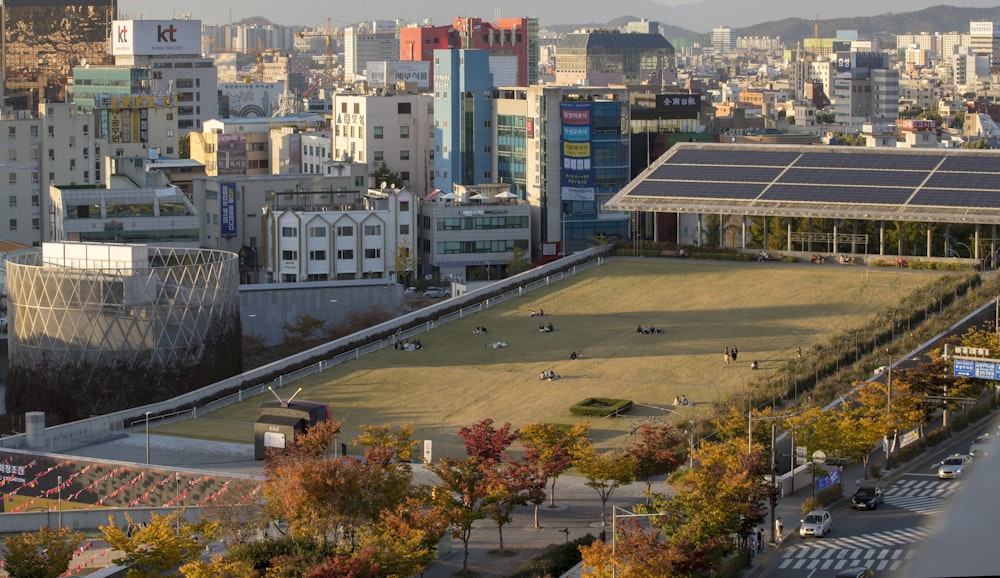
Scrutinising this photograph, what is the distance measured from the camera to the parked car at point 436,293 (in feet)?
247

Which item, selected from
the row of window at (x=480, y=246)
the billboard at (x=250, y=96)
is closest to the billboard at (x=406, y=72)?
the billboard at (x=250, y=96)

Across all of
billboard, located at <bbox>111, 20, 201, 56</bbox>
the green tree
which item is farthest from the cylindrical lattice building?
billboard, located at <bbox>111, 20, 201, 56</bbox>

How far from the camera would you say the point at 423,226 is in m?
82.2

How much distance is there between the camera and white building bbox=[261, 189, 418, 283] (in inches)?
3036

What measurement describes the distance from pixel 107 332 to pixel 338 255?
2528cm

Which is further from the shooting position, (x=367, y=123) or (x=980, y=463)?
(x=367, y=123)

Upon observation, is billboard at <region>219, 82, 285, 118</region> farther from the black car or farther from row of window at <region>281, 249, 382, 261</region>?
the black car

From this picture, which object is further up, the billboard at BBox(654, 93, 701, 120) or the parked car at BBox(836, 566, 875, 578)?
the billboard at BBox(654, 93, 701, 120)

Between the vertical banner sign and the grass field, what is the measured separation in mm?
22772

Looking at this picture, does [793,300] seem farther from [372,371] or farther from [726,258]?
[372,371]

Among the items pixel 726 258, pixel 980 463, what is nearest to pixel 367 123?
pixel 726 258

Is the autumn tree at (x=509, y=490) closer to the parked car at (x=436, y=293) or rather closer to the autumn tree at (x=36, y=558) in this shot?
the autumn tree at (x=36, y=558)

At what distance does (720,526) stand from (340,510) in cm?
803

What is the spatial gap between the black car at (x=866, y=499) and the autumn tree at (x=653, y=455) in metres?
4.58
